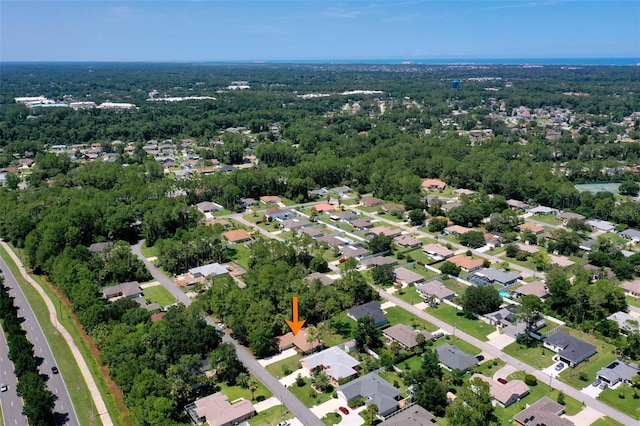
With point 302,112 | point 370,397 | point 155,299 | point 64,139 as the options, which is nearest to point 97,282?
point 155,299

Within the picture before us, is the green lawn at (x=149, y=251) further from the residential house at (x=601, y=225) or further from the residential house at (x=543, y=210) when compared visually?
the residential house at (x=601, y=225)

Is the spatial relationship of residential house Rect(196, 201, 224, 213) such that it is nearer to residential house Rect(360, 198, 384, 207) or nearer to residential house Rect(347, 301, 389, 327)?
residential house Rect(360, 198, 384, 207)

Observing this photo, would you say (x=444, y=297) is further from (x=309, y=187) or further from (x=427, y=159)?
(x=427, y=159)

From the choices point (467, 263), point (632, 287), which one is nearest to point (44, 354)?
point (467, 263)

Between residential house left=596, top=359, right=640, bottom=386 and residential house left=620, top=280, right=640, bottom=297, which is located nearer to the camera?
residential house left=596, top=359, right=640, bottom=386

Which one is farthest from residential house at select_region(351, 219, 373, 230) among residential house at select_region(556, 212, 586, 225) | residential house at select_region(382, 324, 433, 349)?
residential house at select_region(556, 212, 586, 225)

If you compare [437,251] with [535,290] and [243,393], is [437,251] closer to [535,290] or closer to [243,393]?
[535,290]

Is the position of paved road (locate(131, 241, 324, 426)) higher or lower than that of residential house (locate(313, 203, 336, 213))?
lower
